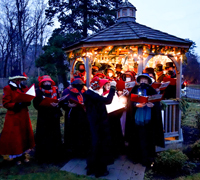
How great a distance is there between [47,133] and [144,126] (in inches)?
91.2

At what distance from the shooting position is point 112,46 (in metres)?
5.72

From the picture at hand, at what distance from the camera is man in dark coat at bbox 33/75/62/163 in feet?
→ 15.0

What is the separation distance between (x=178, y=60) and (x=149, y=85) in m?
2.13

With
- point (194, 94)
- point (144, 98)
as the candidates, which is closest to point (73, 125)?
point (144, 98)

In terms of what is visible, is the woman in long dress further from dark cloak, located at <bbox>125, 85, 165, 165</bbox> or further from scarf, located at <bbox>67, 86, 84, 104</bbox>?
dark cloak, located at <bbox>125, 85, 165, 165</bbox>

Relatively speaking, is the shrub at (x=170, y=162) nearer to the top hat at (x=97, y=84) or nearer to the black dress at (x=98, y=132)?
the black dress at (x=98, y=132)

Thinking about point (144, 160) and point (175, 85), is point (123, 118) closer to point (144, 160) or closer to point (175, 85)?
point (144, 160)

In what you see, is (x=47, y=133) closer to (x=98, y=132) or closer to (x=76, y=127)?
(x=76, y=127)

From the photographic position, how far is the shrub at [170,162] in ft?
13.8

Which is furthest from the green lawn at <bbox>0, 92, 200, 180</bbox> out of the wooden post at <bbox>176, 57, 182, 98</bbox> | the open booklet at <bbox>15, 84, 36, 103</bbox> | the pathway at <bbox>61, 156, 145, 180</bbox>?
the wooden post at <bbox>176, 57, 182, 98</bbox>

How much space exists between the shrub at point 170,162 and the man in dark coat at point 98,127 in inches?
46.5

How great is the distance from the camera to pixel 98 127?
13.0 feet

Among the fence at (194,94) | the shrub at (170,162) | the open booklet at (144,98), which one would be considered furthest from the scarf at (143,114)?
the fence at (194,94)

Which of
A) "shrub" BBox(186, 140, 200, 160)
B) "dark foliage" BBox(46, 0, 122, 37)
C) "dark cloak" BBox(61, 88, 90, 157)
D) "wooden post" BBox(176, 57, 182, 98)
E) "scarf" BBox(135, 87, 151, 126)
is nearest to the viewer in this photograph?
"scarf" BBox(135, 87, 151, 126)
